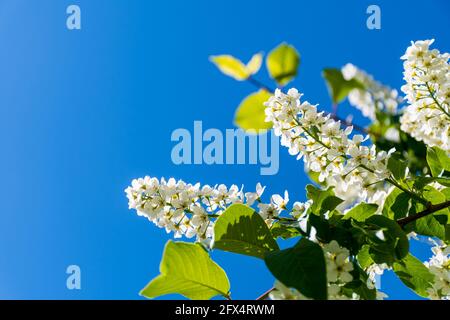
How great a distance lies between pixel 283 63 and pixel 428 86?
48.6 inches

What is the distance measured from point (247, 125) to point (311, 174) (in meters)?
1.08

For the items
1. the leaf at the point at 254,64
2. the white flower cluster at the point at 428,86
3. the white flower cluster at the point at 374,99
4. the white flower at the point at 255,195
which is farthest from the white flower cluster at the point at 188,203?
the white flower cluster at the point at 374,99

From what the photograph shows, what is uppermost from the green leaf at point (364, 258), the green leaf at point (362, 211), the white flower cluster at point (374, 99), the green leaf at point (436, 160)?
the white flower cluster at point (374, 99)

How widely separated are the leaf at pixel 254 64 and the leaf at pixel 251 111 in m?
0.05

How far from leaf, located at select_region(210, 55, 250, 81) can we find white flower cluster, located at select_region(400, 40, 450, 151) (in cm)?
119

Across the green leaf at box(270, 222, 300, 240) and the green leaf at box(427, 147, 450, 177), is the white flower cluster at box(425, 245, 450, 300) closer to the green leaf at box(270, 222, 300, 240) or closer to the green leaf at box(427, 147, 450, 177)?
the green leaf at box(427, 147, 450, 177)

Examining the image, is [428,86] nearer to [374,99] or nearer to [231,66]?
[231,66]

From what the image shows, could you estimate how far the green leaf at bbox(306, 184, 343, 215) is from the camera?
1315 mm

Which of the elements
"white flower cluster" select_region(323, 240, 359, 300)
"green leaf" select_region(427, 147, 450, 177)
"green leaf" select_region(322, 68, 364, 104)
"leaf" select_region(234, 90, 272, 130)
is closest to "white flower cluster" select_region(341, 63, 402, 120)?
"green leaf" select_region(427, 147, 450, 177)

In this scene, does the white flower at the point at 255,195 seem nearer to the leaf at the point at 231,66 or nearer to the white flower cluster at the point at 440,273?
the white flower cluster at the point at 440,273

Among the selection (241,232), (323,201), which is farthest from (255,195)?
(241,232)

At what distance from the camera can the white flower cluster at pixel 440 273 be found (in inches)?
55.1

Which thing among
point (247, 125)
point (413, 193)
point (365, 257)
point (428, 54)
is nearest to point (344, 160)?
point (413, 193)
